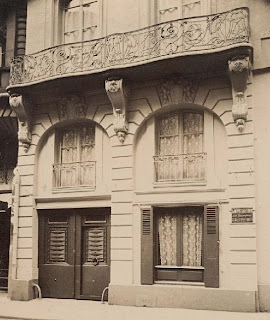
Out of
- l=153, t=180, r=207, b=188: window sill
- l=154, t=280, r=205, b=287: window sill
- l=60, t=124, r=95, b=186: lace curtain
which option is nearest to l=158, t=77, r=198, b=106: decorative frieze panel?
l=153, t=180, r=207, b=188: window sill

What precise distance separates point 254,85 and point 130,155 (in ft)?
12.6

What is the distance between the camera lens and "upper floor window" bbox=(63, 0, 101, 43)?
1536 cm

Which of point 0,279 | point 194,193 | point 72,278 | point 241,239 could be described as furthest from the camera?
point 0,279

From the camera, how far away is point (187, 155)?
13.6m

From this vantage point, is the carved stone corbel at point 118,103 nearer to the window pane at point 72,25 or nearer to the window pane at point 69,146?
the window pane at point 69,146

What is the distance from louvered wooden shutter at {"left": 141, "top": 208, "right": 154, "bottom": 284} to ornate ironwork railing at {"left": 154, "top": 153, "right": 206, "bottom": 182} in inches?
42.1

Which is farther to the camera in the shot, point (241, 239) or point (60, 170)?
point (60, 170)

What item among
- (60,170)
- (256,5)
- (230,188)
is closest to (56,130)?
(60,170)

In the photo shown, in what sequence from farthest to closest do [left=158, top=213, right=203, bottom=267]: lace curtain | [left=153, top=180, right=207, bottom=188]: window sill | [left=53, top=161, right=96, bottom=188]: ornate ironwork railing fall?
[left=53, top=161, right=96, bottom=188]: ornate ironwork railing
[left=158, top=213, right=203, bottom=267]: lace curtain
[left=153, top=180, right=207, bottom=188]: window sill

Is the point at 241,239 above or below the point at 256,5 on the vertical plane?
below

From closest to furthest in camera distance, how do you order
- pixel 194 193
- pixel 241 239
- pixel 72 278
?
pixel 241 239, pixel 194 193, pixel 72 278

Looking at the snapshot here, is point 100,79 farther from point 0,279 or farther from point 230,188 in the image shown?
point 0,279

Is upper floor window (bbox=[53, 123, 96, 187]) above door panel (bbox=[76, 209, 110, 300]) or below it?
above

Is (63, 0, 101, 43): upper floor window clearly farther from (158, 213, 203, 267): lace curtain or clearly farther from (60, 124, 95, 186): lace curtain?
(158, 213, 203, 267): lace curtain
